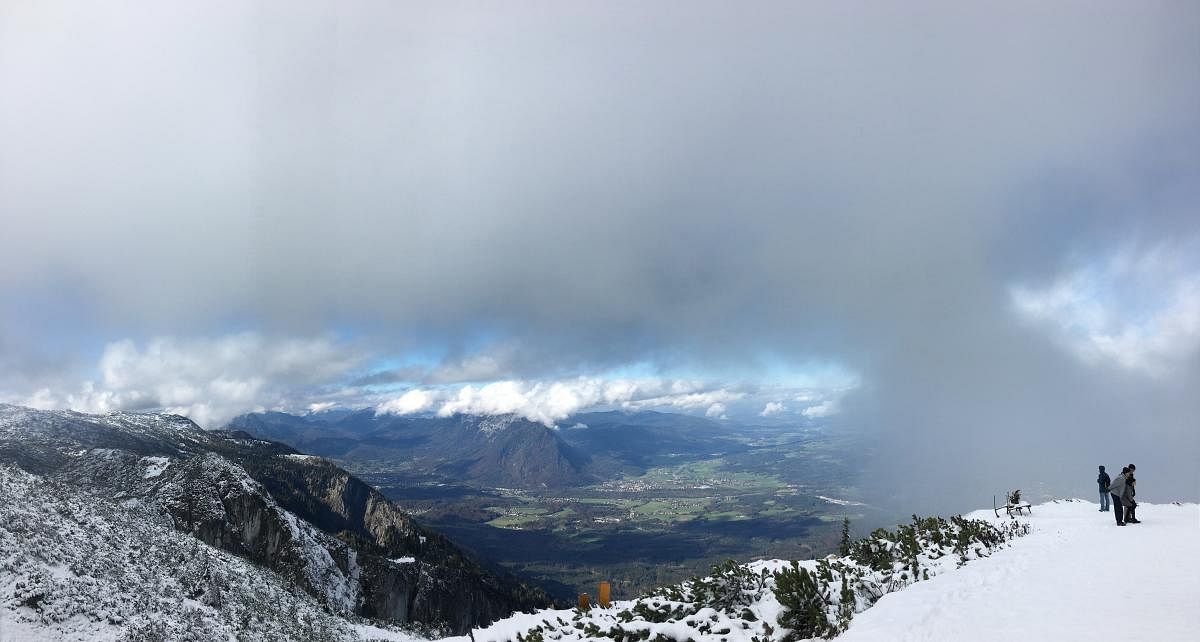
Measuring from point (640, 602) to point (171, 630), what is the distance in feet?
62.6

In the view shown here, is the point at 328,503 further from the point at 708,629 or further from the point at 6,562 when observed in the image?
the point at 708,629

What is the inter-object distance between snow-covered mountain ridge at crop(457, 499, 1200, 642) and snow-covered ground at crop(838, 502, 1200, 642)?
30 mm

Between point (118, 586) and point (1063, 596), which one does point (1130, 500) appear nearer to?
point (1063, 596)

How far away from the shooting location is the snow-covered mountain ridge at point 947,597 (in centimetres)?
1167

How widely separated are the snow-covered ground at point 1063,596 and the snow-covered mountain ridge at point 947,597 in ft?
0.10

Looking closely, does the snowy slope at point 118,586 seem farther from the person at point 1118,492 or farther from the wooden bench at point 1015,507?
the person at point 1118,492

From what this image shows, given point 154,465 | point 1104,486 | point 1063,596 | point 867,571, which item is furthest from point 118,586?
point 154,465

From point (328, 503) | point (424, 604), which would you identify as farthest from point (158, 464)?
point (328, 503)

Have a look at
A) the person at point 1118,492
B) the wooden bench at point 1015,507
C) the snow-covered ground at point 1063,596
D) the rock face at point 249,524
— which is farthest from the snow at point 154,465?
the person at point 1118,492

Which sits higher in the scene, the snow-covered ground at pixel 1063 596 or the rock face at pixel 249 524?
the snow-covered ground at pixel 1063 596

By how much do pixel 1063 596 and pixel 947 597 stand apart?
107 inches

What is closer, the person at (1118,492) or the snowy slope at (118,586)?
the snowy slope at (118,586)

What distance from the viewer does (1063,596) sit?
13.3 metres

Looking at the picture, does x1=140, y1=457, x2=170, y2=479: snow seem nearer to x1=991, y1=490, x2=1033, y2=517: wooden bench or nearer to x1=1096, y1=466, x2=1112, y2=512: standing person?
x1=991, y1=490, x2=1033, y2=517: wooden bench
